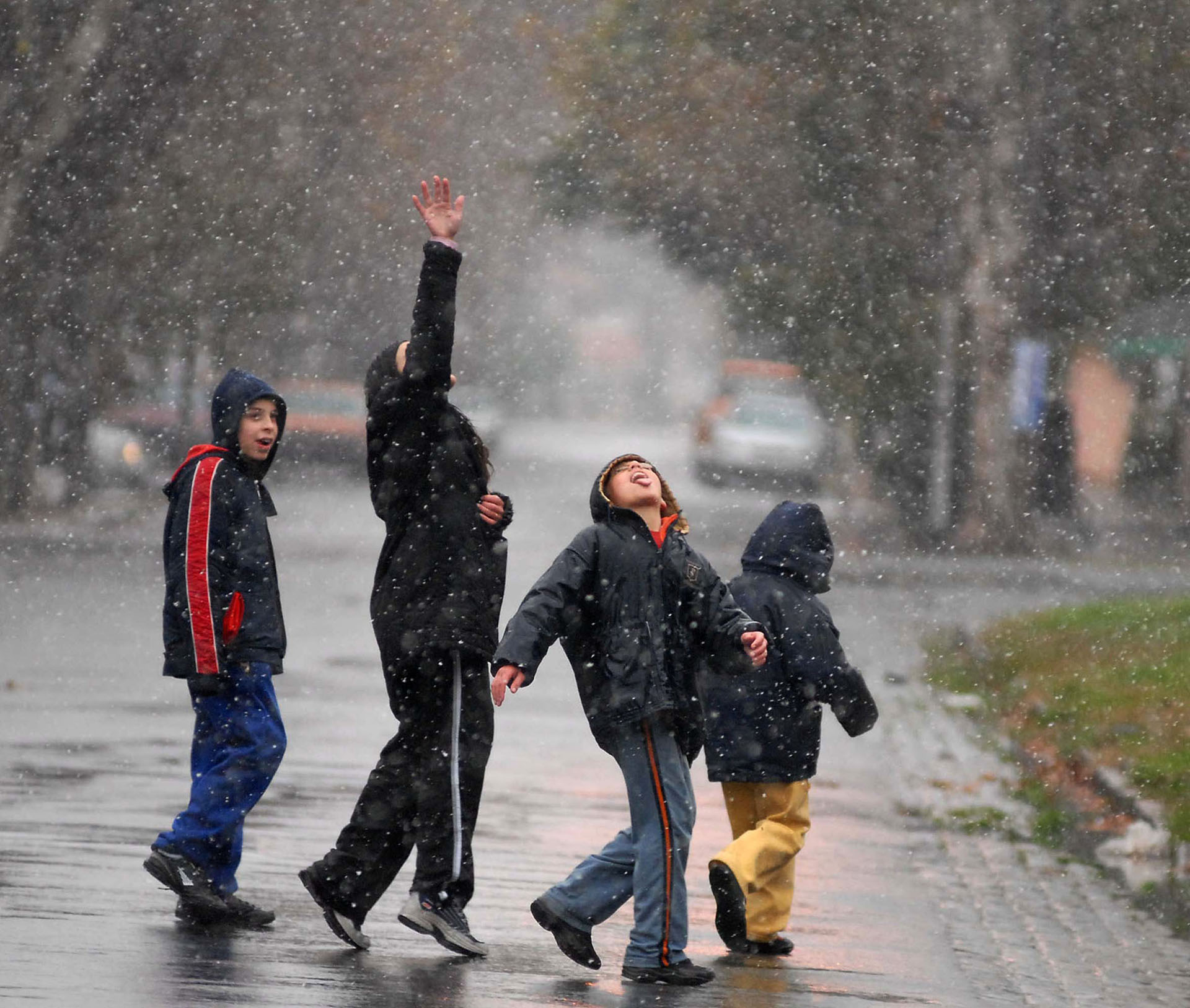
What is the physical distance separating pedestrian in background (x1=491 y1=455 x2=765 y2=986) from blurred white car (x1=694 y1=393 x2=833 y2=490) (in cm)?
3448

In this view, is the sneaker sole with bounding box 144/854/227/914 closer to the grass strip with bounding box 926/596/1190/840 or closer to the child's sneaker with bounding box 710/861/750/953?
the child's sneaker with bounding box 710/861/750/953

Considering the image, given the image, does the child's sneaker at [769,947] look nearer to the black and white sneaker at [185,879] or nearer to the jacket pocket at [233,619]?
the black and white sneaker at [185,879]

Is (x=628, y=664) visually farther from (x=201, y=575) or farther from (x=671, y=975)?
(x=201, y=575)

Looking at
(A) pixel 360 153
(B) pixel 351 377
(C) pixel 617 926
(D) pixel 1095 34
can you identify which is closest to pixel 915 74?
(D) pixel 1095 34

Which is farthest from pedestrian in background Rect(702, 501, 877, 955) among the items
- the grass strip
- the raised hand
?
the grass strip

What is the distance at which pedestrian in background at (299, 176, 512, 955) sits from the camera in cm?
578

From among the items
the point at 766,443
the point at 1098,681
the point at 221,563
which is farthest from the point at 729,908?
the point at 766,443

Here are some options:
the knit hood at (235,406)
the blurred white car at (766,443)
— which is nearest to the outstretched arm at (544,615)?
the knit hood at (235,406)

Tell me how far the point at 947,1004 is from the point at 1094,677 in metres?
7.70

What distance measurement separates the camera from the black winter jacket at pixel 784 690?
629 centimetres

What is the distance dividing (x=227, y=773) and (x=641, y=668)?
4.14 ft

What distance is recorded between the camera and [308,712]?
11.4 meters

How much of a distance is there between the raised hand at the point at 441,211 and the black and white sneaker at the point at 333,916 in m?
1.76

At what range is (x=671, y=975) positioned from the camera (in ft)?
18.8
